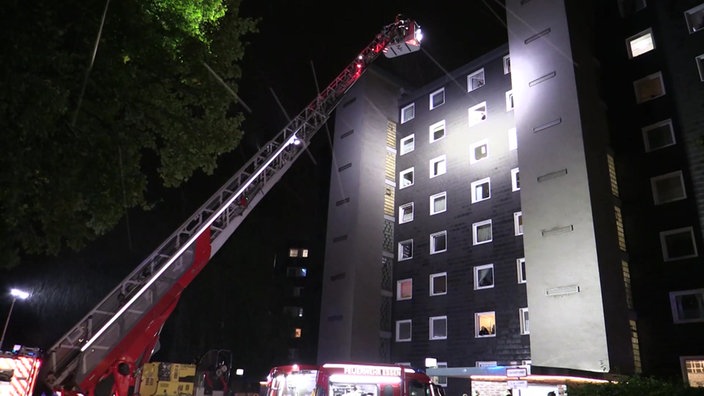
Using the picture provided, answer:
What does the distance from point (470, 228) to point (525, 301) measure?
5.84 metres

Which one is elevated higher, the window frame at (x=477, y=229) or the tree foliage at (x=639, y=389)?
the window frame at (x=477, y=229)

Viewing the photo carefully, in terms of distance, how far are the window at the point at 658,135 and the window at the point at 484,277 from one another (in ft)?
33.3

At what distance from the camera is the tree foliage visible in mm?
12195

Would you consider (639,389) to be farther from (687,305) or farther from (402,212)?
(402,212)

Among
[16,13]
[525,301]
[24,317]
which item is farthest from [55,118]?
[24,317]

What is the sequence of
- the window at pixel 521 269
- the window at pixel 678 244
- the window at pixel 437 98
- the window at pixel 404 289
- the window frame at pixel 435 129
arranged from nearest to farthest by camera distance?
the window at pixel 678 244, the window at pixel 521 269, the window at pixel 404 289, the window frame at pixel 435 129, the window at pixel 437 98

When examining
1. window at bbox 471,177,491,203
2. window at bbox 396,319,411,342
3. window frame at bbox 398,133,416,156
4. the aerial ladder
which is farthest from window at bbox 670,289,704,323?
window frame at bbox 398,133,416,156

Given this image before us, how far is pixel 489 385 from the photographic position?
25109 millimetres

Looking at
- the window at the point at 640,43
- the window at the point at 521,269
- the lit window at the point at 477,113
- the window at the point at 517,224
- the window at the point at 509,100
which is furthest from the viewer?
the lit window at the point at 477,113

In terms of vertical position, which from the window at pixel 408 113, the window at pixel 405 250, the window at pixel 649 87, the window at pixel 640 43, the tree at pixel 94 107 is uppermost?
the window at pixel 408 113

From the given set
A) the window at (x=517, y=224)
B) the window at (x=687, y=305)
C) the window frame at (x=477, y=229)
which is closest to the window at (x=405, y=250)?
the window frame at (x=477, y=229)

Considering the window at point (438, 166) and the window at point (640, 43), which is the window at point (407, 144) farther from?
the window at point (640, 43)

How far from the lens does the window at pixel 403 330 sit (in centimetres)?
3247

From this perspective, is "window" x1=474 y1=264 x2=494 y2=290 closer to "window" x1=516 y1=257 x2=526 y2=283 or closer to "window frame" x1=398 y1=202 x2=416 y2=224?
"window" x1=516 y1=257 x2=526 y2=283
